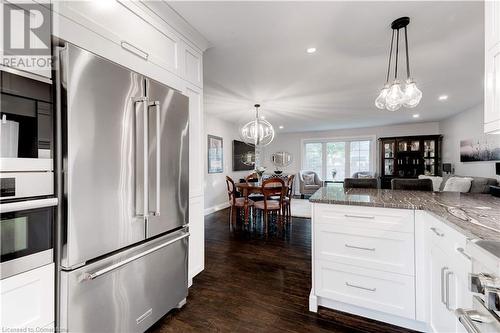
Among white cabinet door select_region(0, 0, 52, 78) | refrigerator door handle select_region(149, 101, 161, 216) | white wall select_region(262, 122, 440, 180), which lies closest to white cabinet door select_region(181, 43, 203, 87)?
refrigerator door handle select_region(149, 101, 161, 216)

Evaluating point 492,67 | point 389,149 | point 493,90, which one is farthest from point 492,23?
point 389,149

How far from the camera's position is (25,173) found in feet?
3.14

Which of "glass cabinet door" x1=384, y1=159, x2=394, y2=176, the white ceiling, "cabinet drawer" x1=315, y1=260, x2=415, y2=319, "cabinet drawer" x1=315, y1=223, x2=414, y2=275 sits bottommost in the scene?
"cabinet drawer" x1=315, y1=260, x2=415, y2=319

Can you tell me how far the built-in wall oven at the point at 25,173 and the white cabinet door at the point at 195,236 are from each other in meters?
1.14

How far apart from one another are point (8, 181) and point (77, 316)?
2.40 feet

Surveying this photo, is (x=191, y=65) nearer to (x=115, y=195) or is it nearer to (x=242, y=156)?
(x=115, y=195)

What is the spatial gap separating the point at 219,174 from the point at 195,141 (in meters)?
3.75

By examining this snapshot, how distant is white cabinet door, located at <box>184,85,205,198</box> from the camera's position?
83.0 inches

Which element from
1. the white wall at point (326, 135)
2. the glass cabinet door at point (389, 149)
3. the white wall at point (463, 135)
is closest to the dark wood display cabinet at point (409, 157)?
the glass cabinet door at point (389, 149)

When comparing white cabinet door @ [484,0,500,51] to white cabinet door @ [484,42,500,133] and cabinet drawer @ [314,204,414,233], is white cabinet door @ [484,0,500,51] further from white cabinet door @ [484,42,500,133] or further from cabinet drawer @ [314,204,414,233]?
cabinet drawer @ [314,204,414,233]

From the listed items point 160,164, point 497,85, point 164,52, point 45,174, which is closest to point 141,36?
point 164,52

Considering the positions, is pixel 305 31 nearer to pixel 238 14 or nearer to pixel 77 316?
pixel 238 14

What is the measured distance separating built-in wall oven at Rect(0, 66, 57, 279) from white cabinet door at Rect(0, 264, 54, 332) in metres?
0.04

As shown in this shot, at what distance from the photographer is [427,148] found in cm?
632
